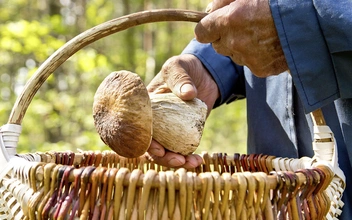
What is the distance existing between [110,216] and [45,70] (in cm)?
35

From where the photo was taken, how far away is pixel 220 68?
1111 millimetres

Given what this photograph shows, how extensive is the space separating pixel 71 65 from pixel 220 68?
16.6 ft

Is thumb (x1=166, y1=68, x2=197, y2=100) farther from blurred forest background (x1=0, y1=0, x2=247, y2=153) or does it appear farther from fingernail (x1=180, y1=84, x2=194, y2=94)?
blurred forest background (x1=0, y1=0, x2=247, y2=153)

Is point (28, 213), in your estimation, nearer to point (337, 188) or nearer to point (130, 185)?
point (130, 185)

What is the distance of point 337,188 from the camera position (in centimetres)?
71

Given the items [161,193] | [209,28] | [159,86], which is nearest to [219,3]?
[209,28]

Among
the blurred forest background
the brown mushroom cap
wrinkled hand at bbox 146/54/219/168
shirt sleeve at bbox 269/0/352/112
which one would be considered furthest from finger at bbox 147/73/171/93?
the blurred forest background

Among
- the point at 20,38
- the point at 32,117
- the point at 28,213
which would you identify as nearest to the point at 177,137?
the point at 28,213

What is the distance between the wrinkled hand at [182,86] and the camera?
Result: 2.90 ft

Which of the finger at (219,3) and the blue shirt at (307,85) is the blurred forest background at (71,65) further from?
the finger at (219,3)

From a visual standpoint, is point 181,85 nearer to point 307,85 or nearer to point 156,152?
point 156,152

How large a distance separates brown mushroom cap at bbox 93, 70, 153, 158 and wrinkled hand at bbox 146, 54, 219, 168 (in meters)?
0.13

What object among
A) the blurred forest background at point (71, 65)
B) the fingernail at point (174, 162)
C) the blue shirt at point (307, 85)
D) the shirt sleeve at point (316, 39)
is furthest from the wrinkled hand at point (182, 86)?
the blurred forest background at point (71, 65)

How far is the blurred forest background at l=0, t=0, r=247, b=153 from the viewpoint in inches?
124
